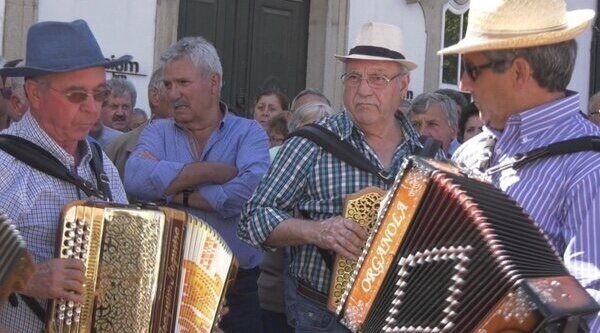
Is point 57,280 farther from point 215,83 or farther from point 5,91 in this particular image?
point 5,91

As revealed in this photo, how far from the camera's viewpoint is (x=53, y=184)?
4.11 metres

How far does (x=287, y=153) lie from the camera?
4719mm

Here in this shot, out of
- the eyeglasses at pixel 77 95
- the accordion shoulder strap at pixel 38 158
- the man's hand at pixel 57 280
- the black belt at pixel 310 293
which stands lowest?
the black belt at pixel 310 293

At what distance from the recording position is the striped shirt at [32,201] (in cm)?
397

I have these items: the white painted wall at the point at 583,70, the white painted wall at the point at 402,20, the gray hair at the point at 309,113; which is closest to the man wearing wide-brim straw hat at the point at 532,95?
the gray hair at the point at 309,113

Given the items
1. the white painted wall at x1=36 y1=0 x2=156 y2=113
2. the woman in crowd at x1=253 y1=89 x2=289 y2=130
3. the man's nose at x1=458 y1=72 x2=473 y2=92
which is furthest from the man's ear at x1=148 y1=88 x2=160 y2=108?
the man's nose at x1=458 y1=72 x2=473 y2=92

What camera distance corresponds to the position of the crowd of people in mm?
3488

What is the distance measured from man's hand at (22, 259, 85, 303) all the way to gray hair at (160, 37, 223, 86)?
1.87 metres

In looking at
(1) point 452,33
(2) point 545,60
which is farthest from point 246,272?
(1) point 452,33

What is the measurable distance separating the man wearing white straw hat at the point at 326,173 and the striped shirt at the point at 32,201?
0.83 m

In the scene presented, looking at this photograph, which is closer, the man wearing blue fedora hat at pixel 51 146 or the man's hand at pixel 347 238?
the man wearing blue fedora hat at pixel 51 146

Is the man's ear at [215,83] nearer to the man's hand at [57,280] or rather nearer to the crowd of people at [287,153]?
the crowd of people at [287,153]

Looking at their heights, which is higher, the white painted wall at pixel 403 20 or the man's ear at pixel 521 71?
the white painted wall at pixel 403 20

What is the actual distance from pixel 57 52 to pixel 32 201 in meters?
0.59
